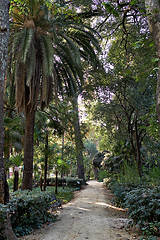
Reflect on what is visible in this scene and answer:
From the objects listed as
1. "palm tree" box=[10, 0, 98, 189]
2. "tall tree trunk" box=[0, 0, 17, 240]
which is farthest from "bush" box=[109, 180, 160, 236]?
"palm tree" box=[10, 0, 98, 189]

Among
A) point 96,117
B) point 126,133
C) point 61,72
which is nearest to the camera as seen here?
point 61,72

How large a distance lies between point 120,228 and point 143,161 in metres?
8.92

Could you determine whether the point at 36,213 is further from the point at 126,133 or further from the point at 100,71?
the point at 126,133

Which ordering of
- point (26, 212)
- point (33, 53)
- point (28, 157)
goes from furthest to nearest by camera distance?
point (28, 157), point (33, 53), point (26, 212)

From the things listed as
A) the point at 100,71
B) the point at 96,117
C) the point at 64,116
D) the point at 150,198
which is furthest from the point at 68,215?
the point at 96,117

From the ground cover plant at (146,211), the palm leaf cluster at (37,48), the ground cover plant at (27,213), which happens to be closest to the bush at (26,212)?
the ground cover plant at (27,213)

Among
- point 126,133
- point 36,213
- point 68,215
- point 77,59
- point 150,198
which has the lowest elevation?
point 68,215

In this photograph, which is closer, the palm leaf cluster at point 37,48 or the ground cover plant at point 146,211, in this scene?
the ground cover plant at point 146,211

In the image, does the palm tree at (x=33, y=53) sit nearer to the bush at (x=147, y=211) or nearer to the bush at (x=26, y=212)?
the bush at (x=26, y=212)

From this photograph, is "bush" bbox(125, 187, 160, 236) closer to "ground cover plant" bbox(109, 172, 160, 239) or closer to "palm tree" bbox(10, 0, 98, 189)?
"ground cover plant" bbox(109, 172, 160, 239)

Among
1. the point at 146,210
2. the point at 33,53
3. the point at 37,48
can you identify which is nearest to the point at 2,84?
the point at 33,53

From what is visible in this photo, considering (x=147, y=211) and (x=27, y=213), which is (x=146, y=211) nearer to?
(x=147, y=211)

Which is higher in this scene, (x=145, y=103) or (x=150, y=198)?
(x=145, y=103)

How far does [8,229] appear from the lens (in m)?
3.33
